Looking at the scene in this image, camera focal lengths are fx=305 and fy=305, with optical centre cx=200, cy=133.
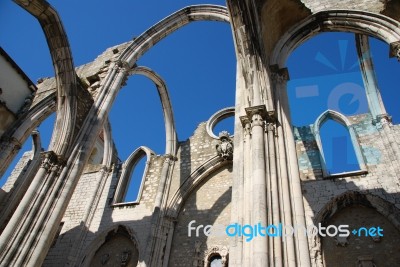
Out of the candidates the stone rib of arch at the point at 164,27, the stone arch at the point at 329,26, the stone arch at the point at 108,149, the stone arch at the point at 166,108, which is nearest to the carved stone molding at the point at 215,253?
the stone arch at the point at 166,108

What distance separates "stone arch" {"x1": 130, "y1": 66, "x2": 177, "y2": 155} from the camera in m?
10.9

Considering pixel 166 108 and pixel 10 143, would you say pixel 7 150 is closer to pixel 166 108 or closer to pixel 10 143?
pixel 10 143

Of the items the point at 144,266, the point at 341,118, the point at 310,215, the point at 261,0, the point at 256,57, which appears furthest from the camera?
the point at 341,118

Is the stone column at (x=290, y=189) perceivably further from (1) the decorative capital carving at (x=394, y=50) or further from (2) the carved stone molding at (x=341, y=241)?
(2) the carved stone molding at (x=341, y=241)

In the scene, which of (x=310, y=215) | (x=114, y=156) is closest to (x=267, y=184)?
(x=310, y=215)

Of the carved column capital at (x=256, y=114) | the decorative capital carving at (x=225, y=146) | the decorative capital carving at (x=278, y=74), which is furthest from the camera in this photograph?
the decorative capital carving at (x=225, y=146)

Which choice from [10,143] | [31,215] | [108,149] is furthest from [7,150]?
[31,215]

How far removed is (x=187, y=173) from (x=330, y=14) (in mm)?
6182

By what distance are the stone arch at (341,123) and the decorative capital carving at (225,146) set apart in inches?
103

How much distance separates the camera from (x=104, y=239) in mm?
9539

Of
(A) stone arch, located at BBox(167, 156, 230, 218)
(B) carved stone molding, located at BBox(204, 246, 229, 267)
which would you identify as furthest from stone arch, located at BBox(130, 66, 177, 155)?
(B) carved stone molding, located at BBox(204, 246, 229, 267)

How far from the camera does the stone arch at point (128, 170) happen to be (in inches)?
419

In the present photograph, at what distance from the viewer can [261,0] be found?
682 cm

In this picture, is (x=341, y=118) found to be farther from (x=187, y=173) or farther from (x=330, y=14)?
(x=187, y=173)
